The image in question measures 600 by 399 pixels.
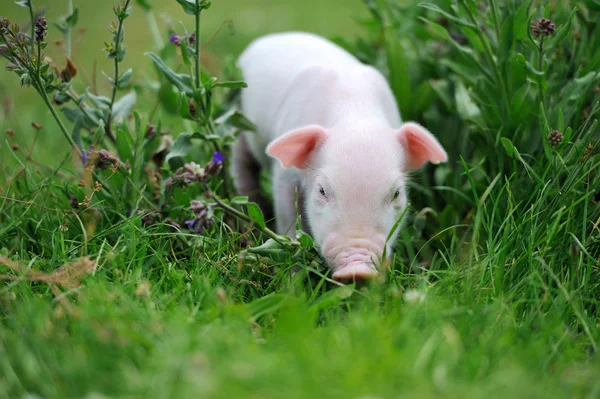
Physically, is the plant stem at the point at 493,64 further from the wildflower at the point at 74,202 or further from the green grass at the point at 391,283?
the wildflower at the point at 74,202

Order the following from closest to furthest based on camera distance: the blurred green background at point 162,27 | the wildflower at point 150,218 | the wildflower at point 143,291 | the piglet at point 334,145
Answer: the wildflower at point 143,291
the piglet at point 334,145
the wildflower at point 150,218
the blurred green background at point 162,27

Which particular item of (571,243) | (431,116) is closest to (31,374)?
(571,243)

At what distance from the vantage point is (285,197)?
3064 mm

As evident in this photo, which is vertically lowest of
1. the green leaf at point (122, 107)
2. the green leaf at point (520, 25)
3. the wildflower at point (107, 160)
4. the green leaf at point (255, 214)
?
the green leaf at point (255, 214)

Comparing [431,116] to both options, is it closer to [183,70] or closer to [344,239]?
[344,239]

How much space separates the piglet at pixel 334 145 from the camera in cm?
238

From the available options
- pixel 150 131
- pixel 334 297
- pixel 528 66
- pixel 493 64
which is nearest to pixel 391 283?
pixel 334 297

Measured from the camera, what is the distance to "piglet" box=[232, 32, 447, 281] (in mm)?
2385

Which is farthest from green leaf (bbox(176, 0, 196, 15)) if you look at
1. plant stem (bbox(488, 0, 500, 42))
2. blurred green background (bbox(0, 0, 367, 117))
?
blurred green background (bbox(0, 0, 367, 117))

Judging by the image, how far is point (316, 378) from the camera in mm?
1513

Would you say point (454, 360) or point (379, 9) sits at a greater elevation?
point (379, 9)

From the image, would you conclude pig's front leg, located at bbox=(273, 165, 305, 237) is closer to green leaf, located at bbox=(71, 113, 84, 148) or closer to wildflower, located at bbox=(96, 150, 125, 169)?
wildflower, located at bbox=(96, 150, 125, 169)

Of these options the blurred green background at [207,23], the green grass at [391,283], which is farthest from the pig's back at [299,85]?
the blurred green background at [207,23]

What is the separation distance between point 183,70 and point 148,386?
9.35 ft
